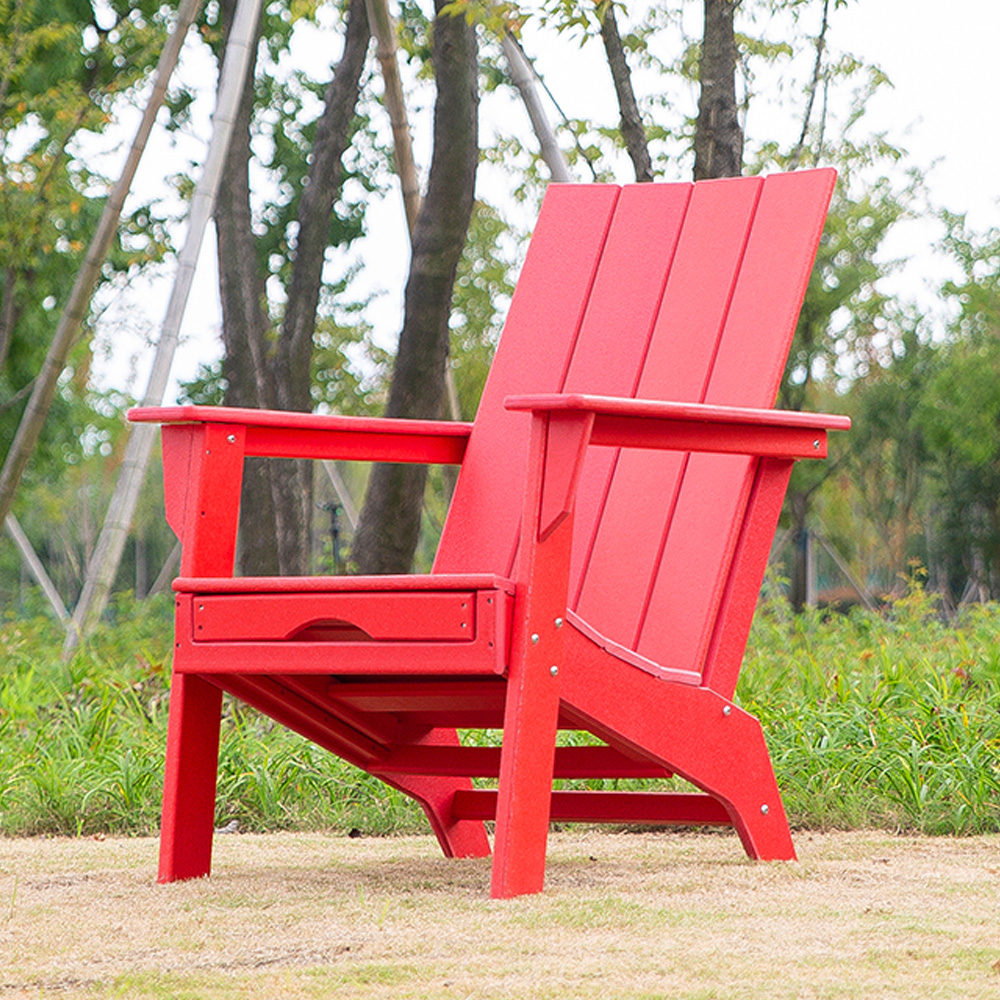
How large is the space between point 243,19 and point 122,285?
6837 mm

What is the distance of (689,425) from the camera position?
200 centimetres

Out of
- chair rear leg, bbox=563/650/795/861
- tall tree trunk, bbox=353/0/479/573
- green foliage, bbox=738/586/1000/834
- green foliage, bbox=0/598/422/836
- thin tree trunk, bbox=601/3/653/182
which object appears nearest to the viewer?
chair rear leg, bbox=563/650/795/861

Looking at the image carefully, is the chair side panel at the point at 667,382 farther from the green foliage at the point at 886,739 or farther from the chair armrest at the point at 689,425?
the green foliage at the point at 886,739

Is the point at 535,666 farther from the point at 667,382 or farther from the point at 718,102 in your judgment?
the point at 718,102

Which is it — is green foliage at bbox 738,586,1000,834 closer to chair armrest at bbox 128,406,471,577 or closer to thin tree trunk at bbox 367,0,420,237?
chair armrest at bbox 128,406,471,577

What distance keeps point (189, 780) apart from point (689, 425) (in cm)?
96

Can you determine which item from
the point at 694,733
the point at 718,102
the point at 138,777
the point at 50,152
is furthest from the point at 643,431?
the point at 50,152

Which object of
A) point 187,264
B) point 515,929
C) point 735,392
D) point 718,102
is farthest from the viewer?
point 187,264

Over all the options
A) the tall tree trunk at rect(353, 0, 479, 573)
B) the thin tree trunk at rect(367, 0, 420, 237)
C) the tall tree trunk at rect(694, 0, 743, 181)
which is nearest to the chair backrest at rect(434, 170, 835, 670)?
the tall tree trunk at rect(694, 0, 743, 181)

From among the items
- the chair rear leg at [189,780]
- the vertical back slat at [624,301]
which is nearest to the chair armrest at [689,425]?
the vertical back slat at [624,301]

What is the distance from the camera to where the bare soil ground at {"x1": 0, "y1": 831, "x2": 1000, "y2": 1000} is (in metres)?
1.34

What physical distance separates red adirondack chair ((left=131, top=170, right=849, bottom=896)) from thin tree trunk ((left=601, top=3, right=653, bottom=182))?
58.8 inches

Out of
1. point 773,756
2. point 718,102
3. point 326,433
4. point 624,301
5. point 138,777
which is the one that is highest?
point 718,102

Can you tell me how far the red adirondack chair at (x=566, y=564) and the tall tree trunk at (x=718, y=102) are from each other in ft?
3.83
